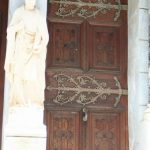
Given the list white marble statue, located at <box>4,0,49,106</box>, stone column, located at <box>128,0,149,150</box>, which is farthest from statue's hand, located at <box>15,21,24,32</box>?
stone column, located at <box>128,0,149,150</box>

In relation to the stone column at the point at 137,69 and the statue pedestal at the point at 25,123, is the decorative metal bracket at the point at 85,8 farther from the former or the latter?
the statue pedestal at the point at 25,123

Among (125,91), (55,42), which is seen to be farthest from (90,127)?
(55,42)

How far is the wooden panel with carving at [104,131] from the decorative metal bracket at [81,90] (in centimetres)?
20

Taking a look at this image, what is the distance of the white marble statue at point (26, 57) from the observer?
6.69 m

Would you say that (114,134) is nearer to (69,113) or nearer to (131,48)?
(69,113)

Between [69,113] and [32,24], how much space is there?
5.01 ft

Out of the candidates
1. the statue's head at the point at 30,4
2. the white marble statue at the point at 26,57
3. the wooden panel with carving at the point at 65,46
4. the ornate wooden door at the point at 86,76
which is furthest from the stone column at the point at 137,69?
the statue's head at the point at 30,4

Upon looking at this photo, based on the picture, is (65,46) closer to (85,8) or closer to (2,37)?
(85,8)

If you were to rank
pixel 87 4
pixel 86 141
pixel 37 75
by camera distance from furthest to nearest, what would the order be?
pixel 87 4
pixel 86 141
pixel 37 75

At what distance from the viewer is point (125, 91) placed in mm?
8086

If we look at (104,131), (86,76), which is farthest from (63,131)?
(86,76)

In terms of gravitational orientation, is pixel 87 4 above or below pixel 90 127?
above

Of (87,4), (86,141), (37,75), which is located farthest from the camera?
(87,4)

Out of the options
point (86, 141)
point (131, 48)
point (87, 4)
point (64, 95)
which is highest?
point (87, 4)
